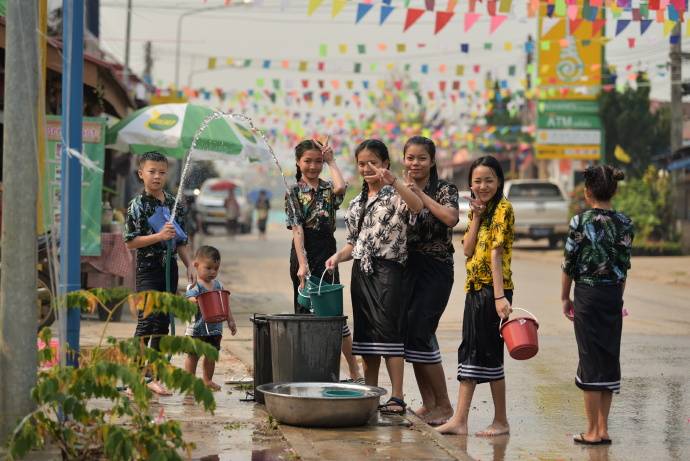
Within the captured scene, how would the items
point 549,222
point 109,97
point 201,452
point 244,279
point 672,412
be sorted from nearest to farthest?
point 201,452
point 672,412
point 109,97
point 244,279
point 549,222

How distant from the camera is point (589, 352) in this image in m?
7.16

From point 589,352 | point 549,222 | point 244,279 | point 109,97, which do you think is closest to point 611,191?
point 589,352

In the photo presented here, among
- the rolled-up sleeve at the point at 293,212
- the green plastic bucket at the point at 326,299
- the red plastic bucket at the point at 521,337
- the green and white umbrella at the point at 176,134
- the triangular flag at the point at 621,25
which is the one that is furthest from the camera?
the triangular flag at the point at 621,25

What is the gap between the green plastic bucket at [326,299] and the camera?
25.3 ft

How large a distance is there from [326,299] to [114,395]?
2.46 m

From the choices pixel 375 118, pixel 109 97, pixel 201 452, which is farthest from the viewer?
pixel 375 118

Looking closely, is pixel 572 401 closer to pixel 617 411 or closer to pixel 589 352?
pixel 617 411

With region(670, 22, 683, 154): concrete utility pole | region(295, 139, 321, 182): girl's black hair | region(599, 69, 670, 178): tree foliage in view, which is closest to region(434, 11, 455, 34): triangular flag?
region(295, 139, 321, 182): girl's black hair

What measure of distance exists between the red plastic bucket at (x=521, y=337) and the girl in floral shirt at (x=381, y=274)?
0.86 meters

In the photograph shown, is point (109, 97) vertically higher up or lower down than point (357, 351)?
higher up

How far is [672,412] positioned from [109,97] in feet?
37.3

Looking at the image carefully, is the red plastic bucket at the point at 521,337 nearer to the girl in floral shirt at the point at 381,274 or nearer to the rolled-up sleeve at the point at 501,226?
the rolled-up sleeve at the point at 501,226

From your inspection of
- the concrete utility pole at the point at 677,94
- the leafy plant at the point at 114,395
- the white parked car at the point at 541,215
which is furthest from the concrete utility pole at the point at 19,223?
the white parked car at the point at 541,215

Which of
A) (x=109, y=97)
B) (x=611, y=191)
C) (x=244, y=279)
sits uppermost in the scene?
(x=109, y=97)
